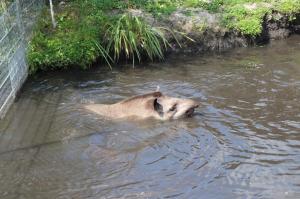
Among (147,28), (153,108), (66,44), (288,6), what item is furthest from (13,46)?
(288,6)

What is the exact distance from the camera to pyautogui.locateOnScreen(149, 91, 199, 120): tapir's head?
9289 mm

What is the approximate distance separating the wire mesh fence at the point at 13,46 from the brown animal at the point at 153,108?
6.62 feet

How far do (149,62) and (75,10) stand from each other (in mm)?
2298

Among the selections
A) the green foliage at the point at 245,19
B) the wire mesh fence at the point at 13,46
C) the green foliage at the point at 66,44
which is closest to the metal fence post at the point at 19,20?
the wire mesh fence at the point at 13,46

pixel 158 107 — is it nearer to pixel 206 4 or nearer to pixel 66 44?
pixel 66 44

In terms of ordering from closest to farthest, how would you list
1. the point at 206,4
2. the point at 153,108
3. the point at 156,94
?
the point at 156,94
the point at 153,108
the point at 206,4

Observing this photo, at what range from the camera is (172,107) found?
30.6 ft

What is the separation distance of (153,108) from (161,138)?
875 millimetres

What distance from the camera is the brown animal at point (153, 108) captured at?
925 centimetres

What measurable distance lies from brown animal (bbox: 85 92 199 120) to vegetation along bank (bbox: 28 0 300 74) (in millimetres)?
3021

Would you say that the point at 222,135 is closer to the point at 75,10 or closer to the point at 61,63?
the point at 61,63

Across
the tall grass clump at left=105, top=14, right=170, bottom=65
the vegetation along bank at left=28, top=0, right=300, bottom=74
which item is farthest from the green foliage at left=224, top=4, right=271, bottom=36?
the tall grass clump at left=105, top=14, right=170, bottom=65

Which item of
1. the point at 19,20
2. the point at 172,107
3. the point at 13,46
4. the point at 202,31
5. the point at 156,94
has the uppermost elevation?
the point at 19,20

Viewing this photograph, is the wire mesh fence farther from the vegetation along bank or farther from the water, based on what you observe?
the vegetation along bank
